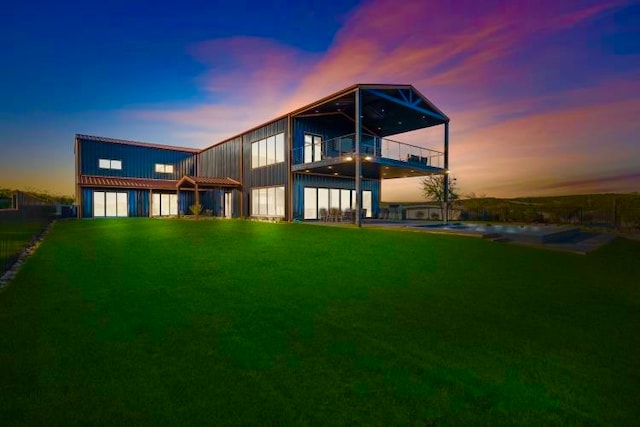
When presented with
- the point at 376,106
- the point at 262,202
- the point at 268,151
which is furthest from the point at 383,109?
the point at 262,202

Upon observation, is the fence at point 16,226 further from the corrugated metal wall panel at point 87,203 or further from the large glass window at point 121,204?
the large glass window at point 121,204

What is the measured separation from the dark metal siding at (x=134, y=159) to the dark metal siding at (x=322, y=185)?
57.4 ft

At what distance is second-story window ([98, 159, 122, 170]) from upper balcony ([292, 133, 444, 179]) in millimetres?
19248

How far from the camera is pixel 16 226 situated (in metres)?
13.7

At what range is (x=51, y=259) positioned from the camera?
779 centimetres

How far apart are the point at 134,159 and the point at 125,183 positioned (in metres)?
3.60

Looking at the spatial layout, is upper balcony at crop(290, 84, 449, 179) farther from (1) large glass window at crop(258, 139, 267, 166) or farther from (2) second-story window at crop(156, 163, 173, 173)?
(2) second-story window at crop(156, 163, 173, 173)

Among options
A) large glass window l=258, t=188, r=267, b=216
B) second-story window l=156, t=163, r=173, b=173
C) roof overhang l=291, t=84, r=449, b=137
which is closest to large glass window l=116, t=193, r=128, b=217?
second-story window l=156, t=163, r=173, b=173

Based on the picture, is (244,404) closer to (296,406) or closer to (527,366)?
(296,406)

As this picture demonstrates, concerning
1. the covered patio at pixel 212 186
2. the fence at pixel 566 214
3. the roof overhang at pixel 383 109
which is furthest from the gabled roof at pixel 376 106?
the fence at pixel 566 214

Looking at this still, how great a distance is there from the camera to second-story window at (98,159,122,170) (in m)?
27.8

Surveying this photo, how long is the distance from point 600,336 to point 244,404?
12.6 feet

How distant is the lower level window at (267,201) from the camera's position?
20.8m

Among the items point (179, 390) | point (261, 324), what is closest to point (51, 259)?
point (261, 324)
